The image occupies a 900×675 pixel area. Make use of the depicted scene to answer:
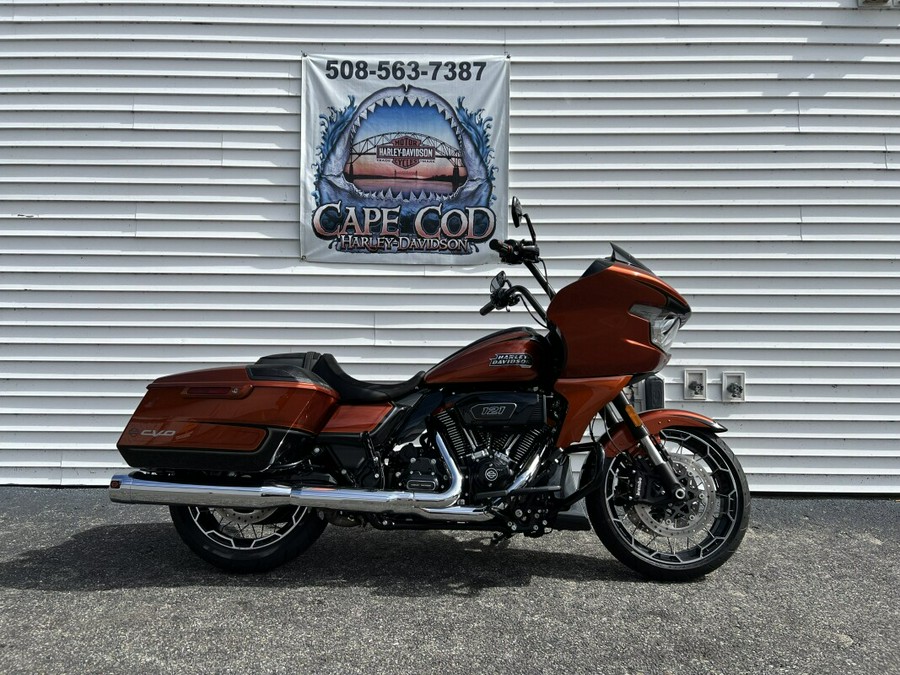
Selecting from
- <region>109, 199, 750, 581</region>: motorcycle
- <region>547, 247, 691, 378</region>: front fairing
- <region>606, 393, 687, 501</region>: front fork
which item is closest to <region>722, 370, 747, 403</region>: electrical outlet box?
<region>109, 199, 750, 581</region>: motorcycle

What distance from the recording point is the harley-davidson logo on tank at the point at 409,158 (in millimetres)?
4570

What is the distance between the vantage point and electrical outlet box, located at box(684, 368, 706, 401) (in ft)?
15.0

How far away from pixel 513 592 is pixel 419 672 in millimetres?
729

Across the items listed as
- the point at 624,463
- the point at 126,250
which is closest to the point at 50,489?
the point at 126,250

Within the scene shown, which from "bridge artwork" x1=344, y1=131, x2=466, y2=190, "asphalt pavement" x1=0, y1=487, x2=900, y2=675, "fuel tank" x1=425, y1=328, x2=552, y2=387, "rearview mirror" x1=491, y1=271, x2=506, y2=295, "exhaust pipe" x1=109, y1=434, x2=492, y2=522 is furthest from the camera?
"bridge artwork" x1=344, y1=131, x2=466, y2=190

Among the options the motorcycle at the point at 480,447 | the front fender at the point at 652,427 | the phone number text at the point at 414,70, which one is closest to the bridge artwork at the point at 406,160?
the phone number text at the point at 414,70

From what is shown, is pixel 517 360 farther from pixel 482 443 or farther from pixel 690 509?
pixel 690 509

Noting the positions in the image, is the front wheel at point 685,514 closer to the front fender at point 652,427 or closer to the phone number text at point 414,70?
the front fender at point 652,427

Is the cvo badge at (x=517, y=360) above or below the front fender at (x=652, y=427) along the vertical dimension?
above

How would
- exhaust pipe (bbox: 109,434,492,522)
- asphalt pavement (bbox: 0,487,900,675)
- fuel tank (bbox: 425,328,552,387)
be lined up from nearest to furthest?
asphalt pavement (bbox: 0,487,900,675), exhaust pipe (bbox: 109,434,492,522), fuel tank (bbox: 425,328,552,387)

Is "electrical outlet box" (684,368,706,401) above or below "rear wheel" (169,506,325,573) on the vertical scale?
above

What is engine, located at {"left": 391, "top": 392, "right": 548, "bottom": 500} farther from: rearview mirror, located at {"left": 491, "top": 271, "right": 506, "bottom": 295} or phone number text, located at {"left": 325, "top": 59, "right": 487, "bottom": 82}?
phone number text, located at {"left": 325, "top": 59, "right": 487, "bottom": 82}

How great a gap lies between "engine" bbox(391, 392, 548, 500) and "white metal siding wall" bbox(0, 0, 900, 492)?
5.06ft

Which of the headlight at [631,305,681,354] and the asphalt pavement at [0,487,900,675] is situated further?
the headlight at [631,305,681,354]
